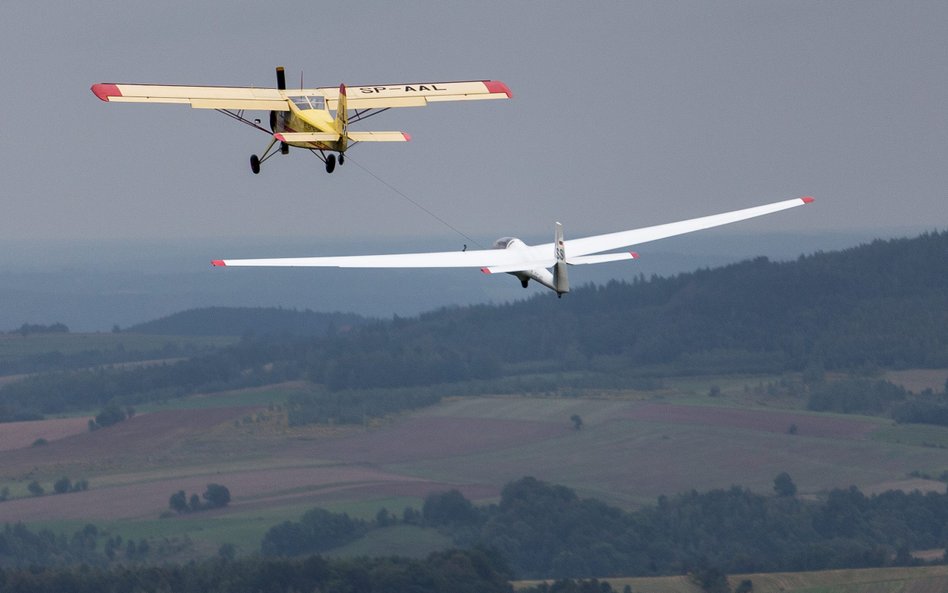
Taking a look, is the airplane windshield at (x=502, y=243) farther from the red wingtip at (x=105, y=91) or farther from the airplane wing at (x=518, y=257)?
the red wingtip at (x=105, y=91)

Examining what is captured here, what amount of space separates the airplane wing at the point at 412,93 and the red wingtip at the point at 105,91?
7.79m

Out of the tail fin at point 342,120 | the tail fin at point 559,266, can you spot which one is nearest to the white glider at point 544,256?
the tail fin at point 559,266

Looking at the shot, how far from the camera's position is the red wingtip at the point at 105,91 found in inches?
2093

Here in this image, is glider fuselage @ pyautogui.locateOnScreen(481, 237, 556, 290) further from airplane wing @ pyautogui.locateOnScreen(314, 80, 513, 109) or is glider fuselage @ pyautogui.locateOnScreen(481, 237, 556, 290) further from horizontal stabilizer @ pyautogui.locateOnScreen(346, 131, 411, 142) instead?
horizontal stabilizer @ pyautogui.locateOnScreen(346, 131, 411, 142)

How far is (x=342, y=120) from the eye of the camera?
183ft

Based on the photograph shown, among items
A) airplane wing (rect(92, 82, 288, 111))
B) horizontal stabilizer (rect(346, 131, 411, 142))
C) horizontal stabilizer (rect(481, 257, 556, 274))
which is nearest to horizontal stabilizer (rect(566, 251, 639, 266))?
horizontal stabilizer (rect(481, 257, 556, 274))

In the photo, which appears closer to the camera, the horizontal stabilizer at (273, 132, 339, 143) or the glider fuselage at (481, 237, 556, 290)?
the horizontal stabilizer at (273, 132, 339, 143)

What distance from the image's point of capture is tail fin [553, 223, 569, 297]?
67.1m

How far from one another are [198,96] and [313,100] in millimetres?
5101

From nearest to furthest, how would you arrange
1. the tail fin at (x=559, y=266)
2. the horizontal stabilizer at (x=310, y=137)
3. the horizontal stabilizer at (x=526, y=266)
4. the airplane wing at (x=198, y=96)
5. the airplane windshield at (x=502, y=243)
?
1. the horizontal stabilizer at (x=310, y=137)
2. the airplane wing at (x=198, y=96)
3. the horizontal stabilizer at (x=526, y=266)
4. the tail fin at (x=559, y=266)
5. the airplane windshield at (x=502, y=243)

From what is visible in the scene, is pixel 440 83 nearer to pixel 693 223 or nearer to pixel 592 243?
pixel 592 243

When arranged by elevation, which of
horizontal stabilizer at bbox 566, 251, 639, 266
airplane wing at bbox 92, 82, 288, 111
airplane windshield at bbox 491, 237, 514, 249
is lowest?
horizontal stabilizer at bbox 566, 251, 639, 266

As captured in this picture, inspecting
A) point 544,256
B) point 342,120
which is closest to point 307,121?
point 342,120

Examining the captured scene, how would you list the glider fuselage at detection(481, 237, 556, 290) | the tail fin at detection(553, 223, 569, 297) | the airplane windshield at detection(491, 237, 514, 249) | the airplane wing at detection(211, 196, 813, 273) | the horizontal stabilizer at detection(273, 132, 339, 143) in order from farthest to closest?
1. the airplane windshield at detection(491, 237, 514, 249)
2. the glider fuselage at detection(481, 237, 556, 290)
3. the tail fin at detection(553, 223, 569, 297)
4. the airplane wing at detection(211, 196, 813, 273)
5. the horizontal stabilizer at detection(273, 132, 339, 143)
